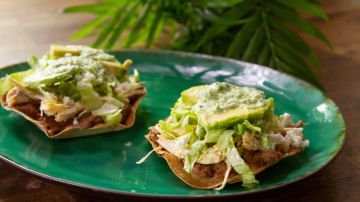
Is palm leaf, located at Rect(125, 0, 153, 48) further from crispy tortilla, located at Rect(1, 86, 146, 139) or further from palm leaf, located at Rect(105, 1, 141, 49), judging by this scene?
crispy tortilla, located at Rect(1, 86, 146, 139)

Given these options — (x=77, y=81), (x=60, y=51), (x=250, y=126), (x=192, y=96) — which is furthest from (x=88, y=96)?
(x=250, y=126)

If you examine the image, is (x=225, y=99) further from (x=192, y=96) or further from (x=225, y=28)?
(x=225, y=28)

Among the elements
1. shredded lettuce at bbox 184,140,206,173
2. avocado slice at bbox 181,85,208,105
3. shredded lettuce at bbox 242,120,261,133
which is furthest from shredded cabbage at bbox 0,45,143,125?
shredded lettuce at bbox 242,120,261,133

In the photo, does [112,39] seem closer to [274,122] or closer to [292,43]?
[292,43]

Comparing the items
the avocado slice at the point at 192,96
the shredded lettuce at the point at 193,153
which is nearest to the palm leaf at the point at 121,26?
the avocado slice at the point at 192,96

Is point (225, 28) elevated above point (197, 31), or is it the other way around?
point (225, 28)

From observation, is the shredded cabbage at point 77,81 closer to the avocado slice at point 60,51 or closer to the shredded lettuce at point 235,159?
the avocado slice at point 60,51
